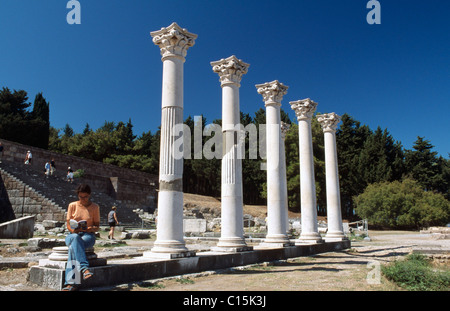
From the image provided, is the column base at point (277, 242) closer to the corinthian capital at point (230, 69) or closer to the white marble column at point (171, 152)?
the white marble column at point (171, 152)

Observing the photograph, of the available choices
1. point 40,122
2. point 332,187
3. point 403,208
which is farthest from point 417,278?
point 40,122

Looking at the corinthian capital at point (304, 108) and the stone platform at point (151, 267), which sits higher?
the corinthian capital at point (304, 108)

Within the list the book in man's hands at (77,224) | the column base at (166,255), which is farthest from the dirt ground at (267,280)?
the book in man's hands at (77,224)

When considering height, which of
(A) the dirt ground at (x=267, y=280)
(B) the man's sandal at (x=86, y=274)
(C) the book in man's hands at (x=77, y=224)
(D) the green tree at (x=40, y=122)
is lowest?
(A) the dirt ground at (x=267, y=280)

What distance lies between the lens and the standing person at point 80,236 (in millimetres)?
7980

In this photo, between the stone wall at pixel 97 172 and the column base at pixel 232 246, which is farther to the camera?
the stone wall at pixel 97 172

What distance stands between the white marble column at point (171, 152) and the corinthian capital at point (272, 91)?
21.2 ft

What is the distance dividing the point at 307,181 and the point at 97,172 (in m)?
35.4

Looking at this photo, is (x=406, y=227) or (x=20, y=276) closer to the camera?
(x=20, y=276)

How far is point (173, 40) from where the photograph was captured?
42.4 ft

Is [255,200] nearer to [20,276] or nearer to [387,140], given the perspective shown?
[387,140]

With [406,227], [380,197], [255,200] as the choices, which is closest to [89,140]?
[255,200]
